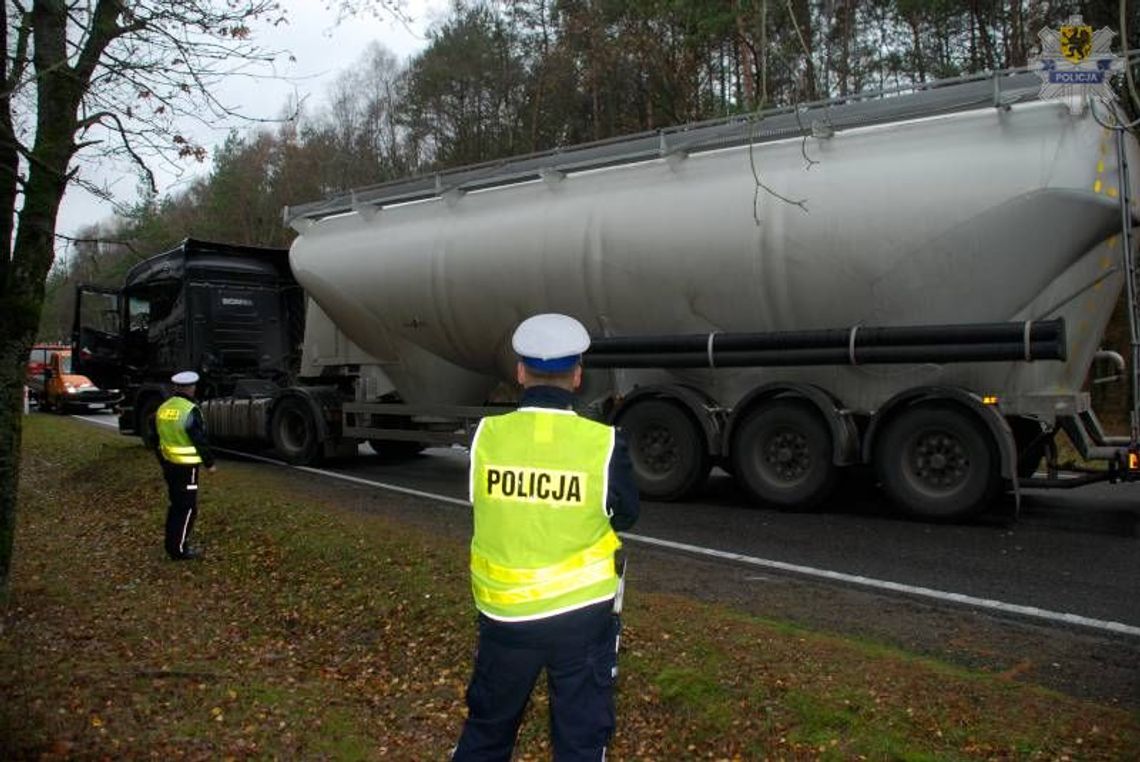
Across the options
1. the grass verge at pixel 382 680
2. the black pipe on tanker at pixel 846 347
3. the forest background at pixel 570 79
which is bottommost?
the grass verge at pixel 382 680

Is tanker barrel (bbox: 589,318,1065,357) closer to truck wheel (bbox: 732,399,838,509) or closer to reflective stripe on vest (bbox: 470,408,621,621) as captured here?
truck wheel (bbox: 732,399,838,509)

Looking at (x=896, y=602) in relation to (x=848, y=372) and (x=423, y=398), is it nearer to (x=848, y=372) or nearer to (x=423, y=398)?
(x=848, y=372)

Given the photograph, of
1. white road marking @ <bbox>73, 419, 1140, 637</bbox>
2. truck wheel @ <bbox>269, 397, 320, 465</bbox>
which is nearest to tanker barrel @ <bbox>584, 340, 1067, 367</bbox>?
white road marking @ <bbox>73, 419, 1140, 637</bbox>

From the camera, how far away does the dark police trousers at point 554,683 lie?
2764 mm

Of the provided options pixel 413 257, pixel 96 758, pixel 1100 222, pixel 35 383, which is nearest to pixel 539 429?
pixel 96 758

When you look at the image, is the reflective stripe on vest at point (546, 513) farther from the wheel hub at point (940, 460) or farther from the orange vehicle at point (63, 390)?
the orange vehicle at point (63, 390)

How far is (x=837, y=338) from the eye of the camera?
8.23 m

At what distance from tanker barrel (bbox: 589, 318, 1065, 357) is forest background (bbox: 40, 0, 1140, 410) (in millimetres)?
2250

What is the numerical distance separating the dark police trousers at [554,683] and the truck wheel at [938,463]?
228 inches

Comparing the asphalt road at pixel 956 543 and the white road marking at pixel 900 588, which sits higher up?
the asphalt road at pixel 956 543

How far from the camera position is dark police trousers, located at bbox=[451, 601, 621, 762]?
9.07 ft

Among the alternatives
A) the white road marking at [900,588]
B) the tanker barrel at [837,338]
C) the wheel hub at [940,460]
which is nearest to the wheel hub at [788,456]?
the tanker barrel at [837,338]

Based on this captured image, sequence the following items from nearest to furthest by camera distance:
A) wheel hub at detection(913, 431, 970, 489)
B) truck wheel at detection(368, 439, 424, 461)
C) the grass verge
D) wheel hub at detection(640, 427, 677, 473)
A: the grass verge < wheel hub at detection(913, 431, 970, 489) < wheel hub at detection(640, 427, 677, 473) < truck wheel at detection(368, 439, 424, 461)

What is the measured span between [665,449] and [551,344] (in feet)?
22.0
